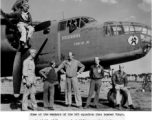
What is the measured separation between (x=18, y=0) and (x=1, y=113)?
4.44 meters

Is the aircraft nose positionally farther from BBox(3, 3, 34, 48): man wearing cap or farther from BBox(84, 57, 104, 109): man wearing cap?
BBox(3, 3, 34, 48): man wearing cap

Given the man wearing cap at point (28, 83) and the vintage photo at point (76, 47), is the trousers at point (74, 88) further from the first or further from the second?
the man wearing cap at point (28, 83)

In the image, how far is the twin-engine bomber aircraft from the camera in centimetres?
711

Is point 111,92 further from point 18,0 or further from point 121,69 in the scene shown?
point 18,0

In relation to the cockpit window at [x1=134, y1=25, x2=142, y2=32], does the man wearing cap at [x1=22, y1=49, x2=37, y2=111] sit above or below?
below

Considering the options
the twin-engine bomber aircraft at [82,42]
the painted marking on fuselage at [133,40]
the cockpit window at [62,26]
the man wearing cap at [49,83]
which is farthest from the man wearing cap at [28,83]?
the painted marking on fuselage at [133,40]

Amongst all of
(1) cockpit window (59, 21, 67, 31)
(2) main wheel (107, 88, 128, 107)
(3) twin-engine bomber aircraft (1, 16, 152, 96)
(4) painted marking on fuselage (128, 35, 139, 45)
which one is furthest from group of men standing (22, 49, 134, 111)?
(1) cockpit window (59, 21, 67, 31)

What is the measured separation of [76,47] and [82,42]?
0.35m

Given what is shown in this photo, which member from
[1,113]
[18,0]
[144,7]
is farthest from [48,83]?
[144,7]

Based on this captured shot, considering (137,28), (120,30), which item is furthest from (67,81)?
(137,28)

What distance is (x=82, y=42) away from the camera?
25.1 feet

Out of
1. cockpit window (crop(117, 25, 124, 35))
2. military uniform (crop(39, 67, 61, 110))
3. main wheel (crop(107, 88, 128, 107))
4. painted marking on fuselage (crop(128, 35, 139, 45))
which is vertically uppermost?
cockpit window (crop(117, 25, 124, 35))

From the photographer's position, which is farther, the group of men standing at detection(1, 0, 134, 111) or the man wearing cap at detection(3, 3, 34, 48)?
the man wearing cap at detection(3, 3, 34, 48)

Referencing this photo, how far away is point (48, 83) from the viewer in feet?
21.5
